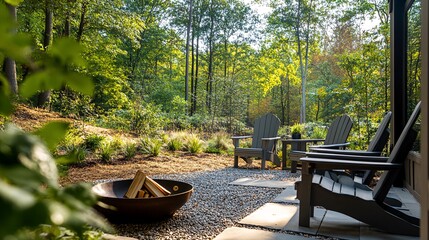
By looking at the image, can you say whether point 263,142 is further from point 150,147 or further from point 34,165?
point 34,165

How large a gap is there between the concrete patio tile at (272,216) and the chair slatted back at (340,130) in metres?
1.21

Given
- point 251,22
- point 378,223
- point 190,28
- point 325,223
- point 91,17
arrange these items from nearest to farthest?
point 378,223
point 325,223
point 91,17
point 190,28
point 251,22

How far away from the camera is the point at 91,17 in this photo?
10.1 meters

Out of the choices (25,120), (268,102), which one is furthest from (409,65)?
(268,102)

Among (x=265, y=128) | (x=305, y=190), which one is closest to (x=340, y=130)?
(x=305, y=190)

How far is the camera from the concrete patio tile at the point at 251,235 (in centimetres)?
227

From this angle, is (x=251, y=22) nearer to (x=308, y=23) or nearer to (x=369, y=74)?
(x=308, y=23)

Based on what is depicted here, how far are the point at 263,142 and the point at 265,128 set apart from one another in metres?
0.59

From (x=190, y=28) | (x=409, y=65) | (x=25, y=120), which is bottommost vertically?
(x=25, y=120)

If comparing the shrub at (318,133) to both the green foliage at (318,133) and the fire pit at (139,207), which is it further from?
the fire pit at (139,207)

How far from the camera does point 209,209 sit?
123 inches

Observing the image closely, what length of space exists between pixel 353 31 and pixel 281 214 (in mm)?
13440

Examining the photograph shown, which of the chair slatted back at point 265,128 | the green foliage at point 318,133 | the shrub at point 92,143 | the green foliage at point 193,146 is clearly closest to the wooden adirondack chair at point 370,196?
the chair slatted back at point 265,128

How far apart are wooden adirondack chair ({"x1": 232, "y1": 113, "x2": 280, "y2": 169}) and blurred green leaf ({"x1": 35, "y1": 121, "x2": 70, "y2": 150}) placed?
5477 mm
